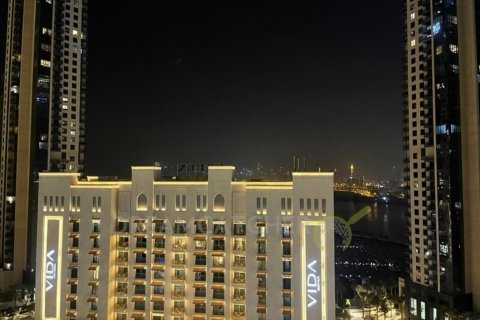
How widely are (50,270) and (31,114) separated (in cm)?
2451

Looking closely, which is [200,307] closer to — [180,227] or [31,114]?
[180,227]

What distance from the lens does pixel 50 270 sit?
108 feet

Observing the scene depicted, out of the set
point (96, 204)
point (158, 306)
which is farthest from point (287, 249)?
point (96, 204)

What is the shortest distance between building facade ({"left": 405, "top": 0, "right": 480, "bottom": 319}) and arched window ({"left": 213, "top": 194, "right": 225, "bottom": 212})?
2296cm

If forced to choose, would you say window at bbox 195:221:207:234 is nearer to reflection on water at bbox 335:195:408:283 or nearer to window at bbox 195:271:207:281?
window at bbox 195:271:207:281

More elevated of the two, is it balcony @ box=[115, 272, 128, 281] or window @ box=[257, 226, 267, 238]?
window @ box=[257, 226, 267, 238]

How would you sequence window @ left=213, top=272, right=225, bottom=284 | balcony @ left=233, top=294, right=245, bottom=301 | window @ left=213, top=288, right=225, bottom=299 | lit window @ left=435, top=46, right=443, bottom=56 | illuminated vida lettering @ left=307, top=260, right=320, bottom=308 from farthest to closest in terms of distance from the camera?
lit window @ left=435, top=46, right=443, bottom=56 < window @ left=213, top=272, right=225, bottom=284 < window @ left=213, top=288, right=225, bottom=299 < balcony @ left=233, top=294, right=245, bottom=301 < illuminated vida lettering @ left=307, top=260, right=320, bottom=308

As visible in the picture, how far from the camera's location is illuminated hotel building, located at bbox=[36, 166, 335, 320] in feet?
97.3

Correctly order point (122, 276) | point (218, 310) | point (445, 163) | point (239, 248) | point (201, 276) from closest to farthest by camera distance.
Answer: point (218, 310), point (239, 248), point (201, 276), point (122, 276), point (445, 163)

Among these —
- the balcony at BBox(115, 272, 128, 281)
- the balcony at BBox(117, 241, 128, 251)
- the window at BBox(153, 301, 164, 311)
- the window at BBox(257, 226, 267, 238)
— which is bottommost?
the window at BBox(153, 301, 164, 311)

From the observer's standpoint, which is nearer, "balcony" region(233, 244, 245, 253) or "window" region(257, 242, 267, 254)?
"window" region(257, 242, 267, 254)

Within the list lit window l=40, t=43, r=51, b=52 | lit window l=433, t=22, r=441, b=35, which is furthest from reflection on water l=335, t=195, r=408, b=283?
lit window l=40, t=43, r=51, b=52

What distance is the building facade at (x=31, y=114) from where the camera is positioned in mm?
48219

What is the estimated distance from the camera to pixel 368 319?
3900 centimetres
